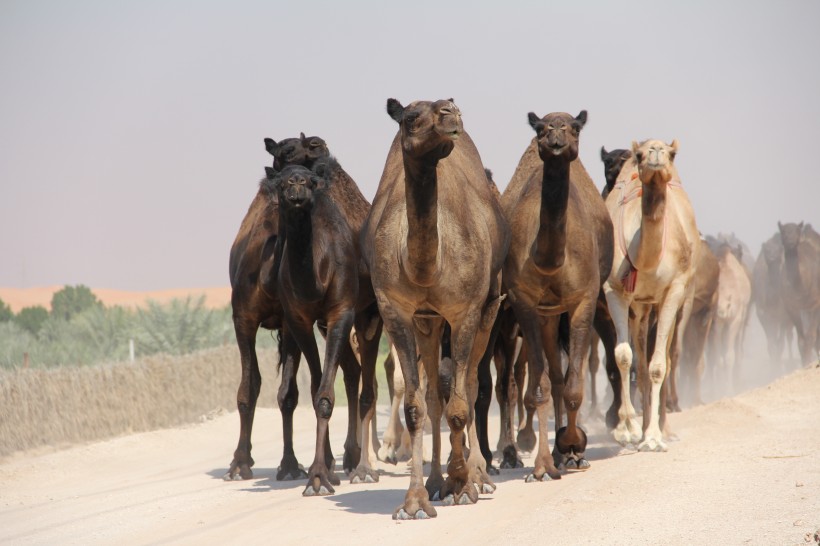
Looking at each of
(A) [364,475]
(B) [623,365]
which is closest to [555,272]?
(B) [623,365]

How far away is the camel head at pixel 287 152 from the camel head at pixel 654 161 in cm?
347

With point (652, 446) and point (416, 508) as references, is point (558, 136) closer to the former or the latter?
point (652, 446)

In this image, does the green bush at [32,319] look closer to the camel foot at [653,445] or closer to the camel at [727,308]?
the camel at [727,308]

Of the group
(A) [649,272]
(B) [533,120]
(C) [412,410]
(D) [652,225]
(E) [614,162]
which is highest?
(E) [614,162]

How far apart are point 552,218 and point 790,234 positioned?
17926 millimetres

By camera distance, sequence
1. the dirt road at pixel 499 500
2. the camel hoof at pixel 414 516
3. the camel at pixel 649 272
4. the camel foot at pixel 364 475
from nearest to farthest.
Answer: the dirt road at pixel 499 500 < the camel hoof at pixel 414 516 < the camel foot at pixel 364 475 < the camel at pixel 649 272

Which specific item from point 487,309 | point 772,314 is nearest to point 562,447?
point 487,309

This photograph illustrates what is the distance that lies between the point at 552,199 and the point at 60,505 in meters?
5.15

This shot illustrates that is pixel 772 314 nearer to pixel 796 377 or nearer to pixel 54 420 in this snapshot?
pixel 796 377

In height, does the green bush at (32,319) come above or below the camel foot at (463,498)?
above

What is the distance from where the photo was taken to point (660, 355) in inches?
496

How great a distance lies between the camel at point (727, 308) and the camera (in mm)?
24984

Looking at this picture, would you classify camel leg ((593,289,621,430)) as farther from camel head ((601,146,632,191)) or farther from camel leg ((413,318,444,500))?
camel leg ((413,318,444,500))

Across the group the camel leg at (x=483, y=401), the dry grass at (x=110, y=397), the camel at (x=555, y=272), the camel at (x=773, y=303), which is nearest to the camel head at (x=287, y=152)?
the camel at (x=555, y=272)
